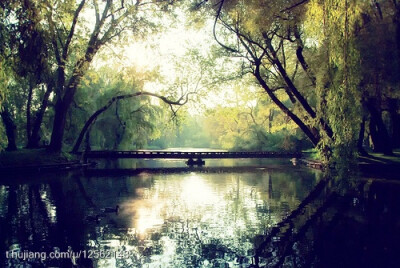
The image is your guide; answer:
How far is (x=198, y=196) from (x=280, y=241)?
776 cm

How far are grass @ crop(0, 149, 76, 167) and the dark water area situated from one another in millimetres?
7208

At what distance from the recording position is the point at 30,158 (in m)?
27.0

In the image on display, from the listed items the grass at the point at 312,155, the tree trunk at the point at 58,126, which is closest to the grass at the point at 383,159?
the grass at the point at 312,155

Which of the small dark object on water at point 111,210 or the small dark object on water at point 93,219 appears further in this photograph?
the small dark object on water at point 111,210

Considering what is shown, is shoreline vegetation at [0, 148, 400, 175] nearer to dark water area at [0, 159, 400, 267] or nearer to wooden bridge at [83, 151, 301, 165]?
wooden bridge at [83, 151, 301, 165]

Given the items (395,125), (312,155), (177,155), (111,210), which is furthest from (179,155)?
(111,210)

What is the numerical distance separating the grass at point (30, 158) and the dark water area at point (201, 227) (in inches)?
284

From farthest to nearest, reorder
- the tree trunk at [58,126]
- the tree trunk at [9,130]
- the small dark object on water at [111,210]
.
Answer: the tree trunk at [58,126]
the tree trunk at [9,130]
the small dark object on water at [111,210]

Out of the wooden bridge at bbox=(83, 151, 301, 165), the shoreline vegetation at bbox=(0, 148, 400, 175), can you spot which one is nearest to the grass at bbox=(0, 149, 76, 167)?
the shoreline vegetation at bbox=(0, 148, 400, 175)

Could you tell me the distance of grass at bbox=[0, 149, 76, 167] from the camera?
83.5ft

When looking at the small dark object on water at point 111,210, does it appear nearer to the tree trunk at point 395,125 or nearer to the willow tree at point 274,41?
the willow tree at point 274,41

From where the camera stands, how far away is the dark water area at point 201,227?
8164 millimetres

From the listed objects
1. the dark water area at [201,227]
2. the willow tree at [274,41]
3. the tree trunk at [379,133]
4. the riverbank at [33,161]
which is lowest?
the dark water area at [201,227]

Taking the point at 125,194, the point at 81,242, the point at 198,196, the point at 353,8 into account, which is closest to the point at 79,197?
the point at 125,194
